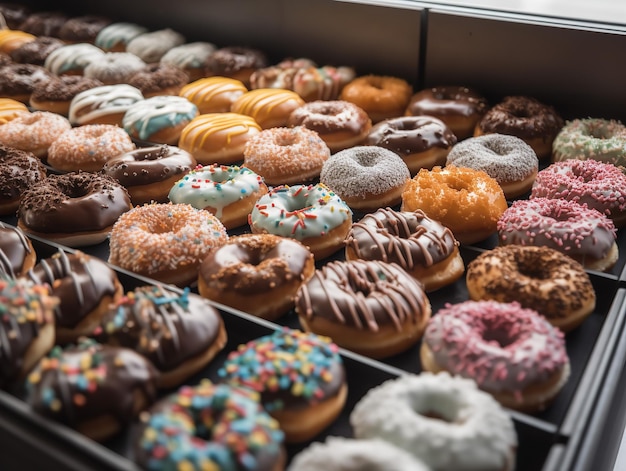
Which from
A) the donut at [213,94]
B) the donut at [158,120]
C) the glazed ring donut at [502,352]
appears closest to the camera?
the glazed ring donut at [502,352]

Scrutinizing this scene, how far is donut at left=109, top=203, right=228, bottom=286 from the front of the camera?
2.14 metres

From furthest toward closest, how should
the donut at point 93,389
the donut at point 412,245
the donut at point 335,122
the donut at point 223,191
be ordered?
the donut at point 335,122, the donut at point 223,191, the donut at point 412,245, the donut at point 93,389

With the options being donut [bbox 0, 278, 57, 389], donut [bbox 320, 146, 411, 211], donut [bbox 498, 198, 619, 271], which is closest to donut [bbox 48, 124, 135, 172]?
donut [bbox 320, 146, 411, 211]

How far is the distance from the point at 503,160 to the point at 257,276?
1227 millimetres

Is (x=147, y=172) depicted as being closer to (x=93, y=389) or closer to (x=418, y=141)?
(x=418, y=141)

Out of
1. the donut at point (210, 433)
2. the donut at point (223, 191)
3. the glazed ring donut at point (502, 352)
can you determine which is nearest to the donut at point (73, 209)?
the donut at point (223, 191)

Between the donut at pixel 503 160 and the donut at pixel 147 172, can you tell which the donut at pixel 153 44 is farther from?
the donut at pixel 503 160

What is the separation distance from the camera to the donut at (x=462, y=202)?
2.30m

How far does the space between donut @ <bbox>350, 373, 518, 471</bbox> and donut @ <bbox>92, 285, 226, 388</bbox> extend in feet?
1.63

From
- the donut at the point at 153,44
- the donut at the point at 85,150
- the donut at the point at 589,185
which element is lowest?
the donut at the point at 85,150

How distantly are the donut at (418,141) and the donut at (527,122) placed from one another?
0.19m

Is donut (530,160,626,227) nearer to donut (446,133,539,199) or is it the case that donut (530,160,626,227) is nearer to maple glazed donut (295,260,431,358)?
donut (446,133,539,199)

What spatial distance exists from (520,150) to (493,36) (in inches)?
29.6

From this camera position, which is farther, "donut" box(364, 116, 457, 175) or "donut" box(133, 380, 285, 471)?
"donut" box(364, 116, 457, 175)
